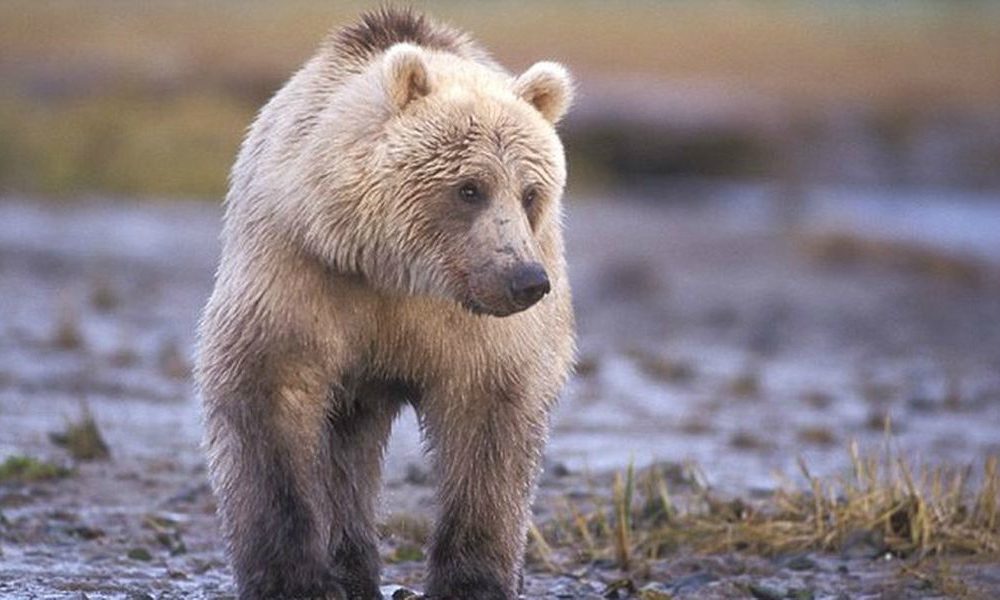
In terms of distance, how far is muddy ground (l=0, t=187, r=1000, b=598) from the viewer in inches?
293

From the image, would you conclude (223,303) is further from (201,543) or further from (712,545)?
(712,545)

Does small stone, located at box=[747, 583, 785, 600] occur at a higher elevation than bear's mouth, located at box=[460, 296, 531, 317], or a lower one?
lower

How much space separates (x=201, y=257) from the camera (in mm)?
18469

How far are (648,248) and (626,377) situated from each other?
25.8 ft

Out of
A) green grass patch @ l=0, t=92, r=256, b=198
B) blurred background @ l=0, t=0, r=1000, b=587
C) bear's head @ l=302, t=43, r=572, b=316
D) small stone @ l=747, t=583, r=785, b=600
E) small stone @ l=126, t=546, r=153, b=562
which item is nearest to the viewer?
bear's head @ l=302, t=43, r=572, b=316

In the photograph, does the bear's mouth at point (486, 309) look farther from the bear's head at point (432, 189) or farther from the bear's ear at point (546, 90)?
the bear's ear at point (546, 90)

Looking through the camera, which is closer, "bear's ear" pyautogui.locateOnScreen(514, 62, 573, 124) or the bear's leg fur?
the bear's leg fur

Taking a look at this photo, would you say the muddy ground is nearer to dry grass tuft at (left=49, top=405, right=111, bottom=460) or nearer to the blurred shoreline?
dry grass tuft at (left=49, top=405, right=111, bottom=460)

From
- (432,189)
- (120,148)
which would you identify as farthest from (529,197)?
(120,148)

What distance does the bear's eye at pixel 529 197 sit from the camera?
19.8ft

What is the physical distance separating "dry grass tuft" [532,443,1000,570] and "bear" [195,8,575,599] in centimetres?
123

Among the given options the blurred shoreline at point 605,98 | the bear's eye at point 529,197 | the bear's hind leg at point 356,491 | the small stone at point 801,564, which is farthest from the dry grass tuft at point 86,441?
the blurred shoreline at point 605,98

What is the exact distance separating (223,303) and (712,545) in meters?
2.30

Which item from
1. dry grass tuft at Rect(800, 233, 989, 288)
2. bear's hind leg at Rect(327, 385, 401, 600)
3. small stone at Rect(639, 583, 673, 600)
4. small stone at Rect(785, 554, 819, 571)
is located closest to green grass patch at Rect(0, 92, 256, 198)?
dry grass tuft at Rect(800, 233, 989, 288)
